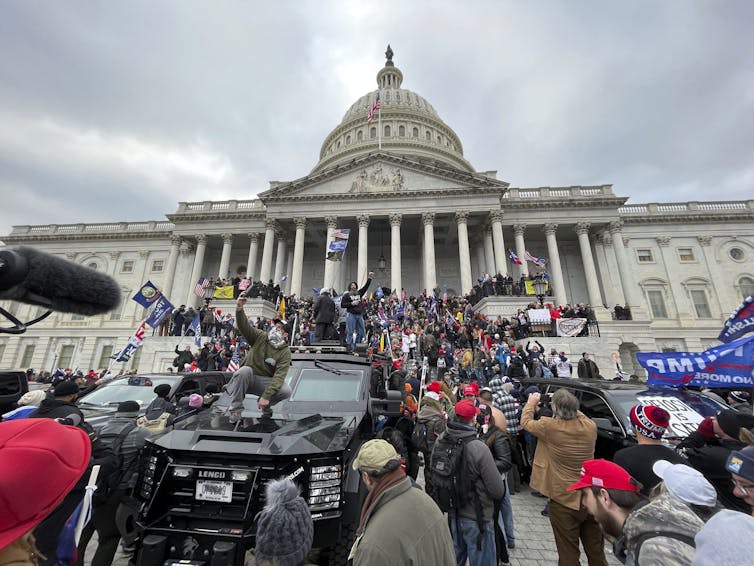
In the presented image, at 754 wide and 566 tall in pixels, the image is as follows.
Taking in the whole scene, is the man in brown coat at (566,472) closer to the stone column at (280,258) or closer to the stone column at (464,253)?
the stone column at (464,253)

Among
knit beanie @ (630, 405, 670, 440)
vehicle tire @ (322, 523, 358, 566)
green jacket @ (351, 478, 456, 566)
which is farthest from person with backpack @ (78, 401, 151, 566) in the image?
knit beanie @ (630, 405, 670, 440)

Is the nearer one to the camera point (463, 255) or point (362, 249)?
point (463, 255)

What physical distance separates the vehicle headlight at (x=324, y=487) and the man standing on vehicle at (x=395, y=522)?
0.85 m

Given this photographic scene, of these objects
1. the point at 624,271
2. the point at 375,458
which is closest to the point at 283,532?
the point at 375,458

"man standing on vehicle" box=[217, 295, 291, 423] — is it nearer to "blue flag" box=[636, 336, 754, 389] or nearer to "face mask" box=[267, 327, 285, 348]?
"face mask" box=[267, 327, 285, 348]

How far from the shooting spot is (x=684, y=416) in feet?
16.5

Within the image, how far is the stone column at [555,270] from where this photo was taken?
1110 inches

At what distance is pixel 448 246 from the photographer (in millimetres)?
36062

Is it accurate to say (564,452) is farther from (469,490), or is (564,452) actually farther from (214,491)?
(214,491)

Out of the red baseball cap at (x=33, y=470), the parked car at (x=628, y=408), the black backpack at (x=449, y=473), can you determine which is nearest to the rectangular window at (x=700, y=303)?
the parked car at (x=628, y=408)

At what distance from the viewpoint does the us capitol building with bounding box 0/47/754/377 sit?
29.9m

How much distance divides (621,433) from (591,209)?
31628mm

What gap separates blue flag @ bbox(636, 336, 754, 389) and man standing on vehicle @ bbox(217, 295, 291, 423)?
6244 millimetres

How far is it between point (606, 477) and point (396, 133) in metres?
52.4
